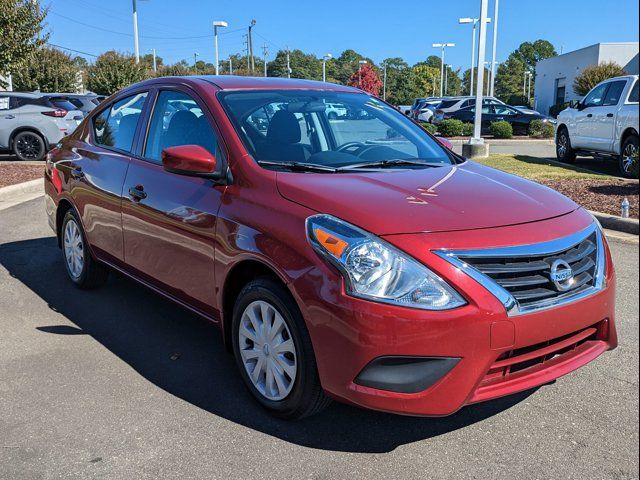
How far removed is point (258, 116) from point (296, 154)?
362 millimetres

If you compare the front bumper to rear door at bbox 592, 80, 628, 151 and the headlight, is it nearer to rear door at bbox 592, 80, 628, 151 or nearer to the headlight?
the headlight

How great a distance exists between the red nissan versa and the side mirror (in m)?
0.01

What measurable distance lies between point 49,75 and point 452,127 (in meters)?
18.7

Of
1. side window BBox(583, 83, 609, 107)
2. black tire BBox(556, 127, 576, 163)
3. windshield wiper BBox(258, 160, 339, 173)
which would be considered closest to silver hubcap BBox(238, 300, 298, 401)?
windshield wiper BBox(258, 160, 339, 173)

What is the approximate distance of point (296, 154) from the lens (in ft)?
11.8

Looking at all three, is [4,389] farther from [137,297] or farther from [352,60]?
[352,60]

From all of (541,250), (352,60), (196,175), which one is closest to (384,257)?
(541,250)

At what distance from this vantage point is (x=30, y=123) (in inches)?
570

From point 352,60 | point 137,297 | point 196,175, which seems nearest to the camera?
point 196,175

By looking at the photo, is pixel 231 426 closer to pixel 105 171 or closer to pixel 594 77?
pixel 105 171

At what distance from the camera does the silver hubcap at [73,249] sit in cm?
515

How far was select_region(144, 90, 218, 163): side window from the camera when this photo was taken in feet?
12.2

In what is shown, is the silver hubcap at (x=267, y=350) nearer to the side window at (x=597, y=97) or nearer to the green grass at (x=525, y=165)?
the green grass at (x=525, y=165)

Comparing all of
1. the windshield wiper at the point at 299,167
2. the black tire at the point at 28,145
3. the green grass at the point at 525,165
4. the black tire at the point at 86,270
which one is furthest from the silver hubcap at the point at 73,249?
the black tire at the point at 28,145
